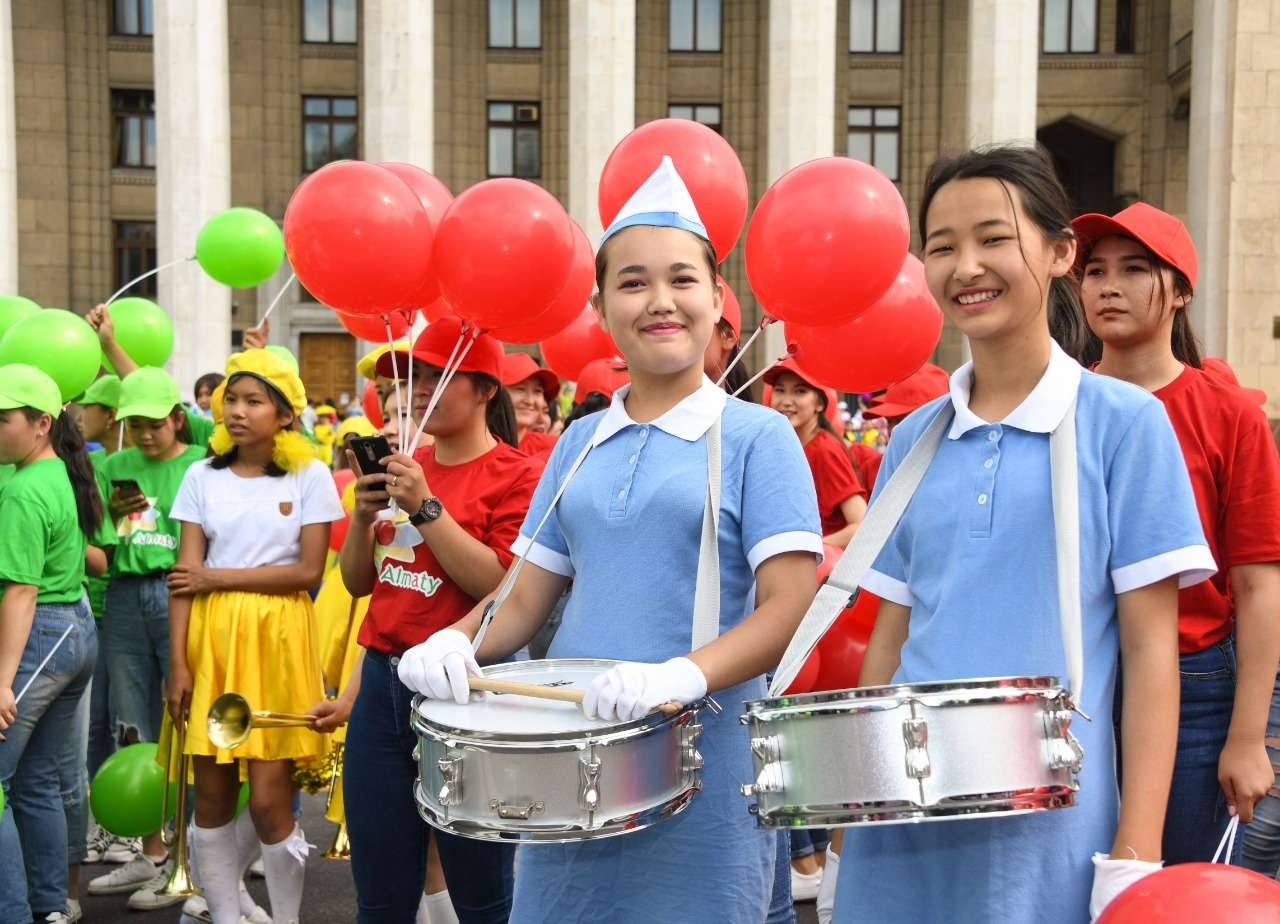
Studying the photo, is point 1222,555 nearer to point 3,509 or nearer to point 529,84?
point 3,509

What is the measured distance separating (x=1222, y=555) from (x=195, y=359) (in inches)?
879

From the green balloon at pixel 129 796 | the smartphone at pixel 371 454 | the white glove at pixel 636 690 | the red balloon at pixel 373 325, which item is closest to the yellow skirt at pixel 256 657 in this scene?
the green balloon at pixel 129 796

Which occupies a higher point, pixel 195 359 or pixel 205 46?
pixel 205 46

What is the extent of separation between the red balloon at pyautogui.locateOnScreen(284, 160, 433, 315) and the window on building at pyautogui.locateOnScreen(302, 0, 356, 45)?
2886cm

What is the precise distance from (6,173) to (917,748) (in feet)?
83.2

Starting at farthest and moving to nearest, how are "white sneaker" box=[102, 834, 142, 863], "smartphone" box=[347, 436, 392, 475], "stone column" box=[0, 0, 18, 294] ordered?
"stone column" box=[0, 0, 18, 294] → "white sneaker" box=[102, 834, 142, 863] → "smartphone" box=[347, 436, 392, 475]

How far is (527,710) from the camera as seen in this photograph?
7.84 ft

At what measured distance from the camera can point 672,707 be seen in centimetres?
224

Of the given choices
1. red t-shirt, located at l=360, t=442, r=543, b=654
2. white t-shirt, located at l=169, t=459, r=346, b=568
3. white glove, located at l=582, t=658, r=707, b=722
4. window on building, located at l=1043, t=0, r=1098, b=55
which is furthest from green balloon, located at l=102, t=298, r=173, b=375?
window on building, located at l=1043, t=0, r=1098, b=55

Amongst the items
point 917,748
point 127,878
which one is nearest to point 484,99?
point 127,878

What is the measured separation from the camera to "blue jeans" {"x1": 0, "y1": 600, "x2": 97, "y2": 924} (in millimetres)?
4938

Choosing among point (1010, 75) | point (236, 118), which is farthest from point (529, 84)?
point (1010, 75)

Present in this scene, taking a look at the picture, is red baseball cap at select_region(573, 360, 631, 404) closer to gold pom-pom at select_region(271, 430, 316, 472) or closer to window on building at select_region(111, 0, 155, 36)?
gold pom-pom at select_region(271, 430, 316, 472)

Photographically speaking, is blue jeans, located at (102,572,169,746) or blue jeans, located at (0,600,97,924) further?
blue jeans, located at (102,572,169,746)
